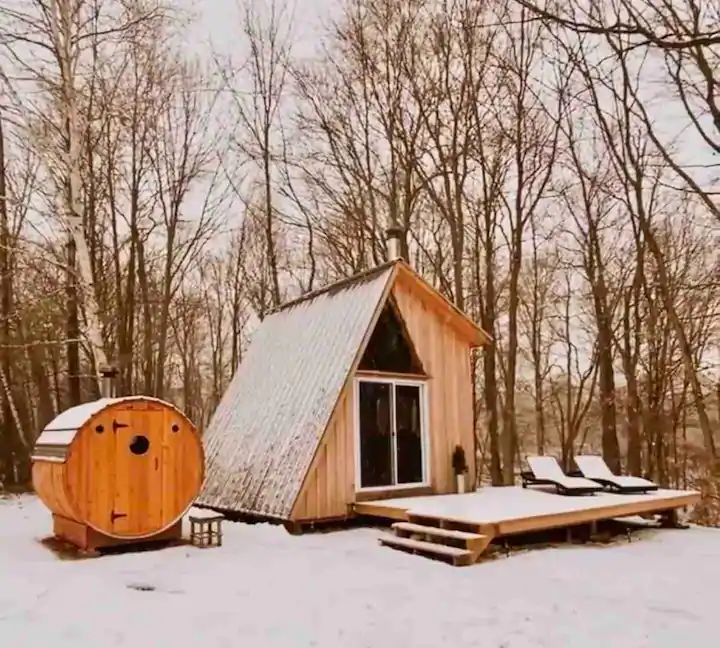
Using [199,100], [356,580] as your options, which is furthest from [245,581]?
[199,100]

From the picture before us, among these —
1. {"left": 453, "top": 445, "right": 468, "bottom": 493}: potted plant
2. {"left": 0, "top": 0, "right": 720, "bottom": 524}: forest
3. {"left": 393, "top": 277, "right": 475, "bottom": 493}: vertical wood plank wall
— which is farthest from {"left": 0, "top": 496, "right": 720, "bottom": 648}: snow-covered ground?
{"left": 0, "top": 0, "right": 720, "bottom": 524}: forest

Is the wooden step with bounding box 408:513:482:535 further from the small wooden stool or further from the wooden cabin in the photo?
the small wooden stool

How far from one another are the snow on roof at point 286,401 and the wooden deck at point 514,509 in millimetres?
1076

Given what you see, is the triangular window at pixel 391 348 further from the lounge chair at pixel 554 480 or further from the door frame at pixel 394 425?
the lounge chair at pixel 554 480

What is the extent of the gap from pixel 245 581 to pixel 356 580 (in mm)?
912

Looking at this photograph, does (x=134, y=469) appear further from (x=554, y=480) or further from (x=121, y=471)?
(x=554, y=480)

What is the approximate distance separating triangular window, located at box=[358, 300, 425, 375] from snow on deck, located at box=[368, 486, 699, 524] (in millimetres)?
1688

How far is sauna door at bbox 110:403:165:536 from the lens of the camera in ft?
22.2

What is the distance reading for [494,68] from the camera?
15.2 metres

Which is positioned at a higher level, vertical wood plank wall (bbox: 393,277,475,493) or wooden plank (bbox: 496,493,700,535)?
vertical wood plank wall (bbox: 393,277,475,493)

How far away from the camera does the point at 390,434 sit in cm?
895

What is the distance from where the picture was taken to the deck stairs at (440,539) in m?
6.44

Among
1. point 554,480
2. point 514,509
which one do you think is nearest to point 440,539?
point 514,509

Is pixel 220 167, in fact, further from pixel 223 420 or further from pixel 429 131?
pixel 223 420
